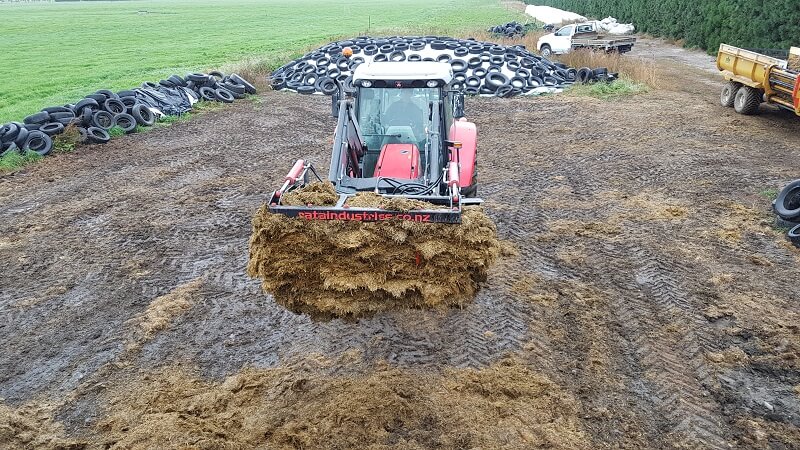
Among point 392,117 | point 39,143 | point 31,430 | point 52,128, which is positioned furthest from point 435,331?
point 52,128

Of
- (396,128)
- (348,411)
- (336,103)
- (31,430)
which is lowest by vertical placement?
(31,430)

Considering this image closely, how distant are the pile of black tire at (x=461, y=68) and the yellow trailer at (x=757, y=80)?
16.0 feet

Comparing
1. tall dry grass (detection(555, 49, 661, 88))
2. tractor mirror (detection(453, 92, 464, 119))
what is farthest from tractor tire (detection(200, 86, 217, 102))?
tall dry grass (detection(555, 49, 661, 88))

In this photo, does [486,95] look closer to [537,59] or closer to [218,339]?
[537,59]

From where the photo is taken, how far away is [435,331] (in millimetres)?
6195

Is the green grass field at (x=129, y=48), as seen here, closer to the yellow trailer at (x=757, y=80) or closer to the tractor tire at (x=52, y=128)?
the tractor tire at (x=52, y=128)

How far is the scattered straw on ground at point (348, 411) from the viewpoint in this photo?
4.76 metres

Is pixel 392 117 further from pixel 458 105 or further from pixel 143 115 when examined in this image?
pixel 143 115

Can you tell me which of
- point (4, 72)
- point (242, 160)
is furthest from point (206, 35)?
point (242, 160)

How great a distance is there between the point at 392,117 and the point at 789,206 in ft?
20.3

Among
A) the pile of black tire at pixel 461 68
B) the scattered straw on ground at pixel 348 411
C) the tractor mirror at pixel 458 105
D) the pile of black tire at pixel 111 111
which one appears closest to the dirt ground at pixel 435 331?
the scattered straw on ground at pixel 348 411

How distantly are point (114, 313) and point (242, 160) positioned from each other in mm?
6599

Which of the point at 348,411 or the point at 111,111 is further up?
the point at 111,111

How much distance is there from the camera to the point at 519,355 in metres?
5.76
